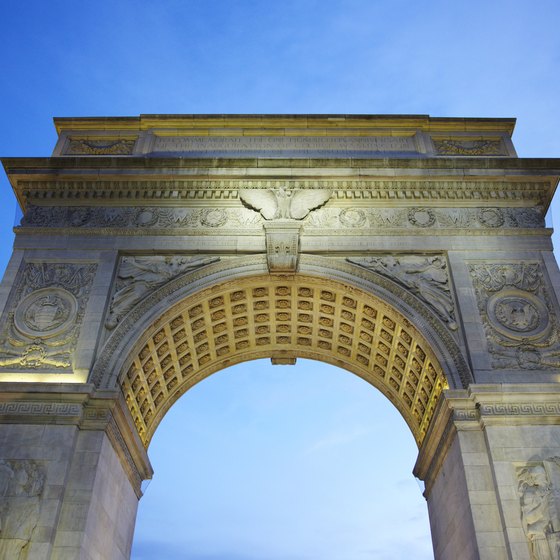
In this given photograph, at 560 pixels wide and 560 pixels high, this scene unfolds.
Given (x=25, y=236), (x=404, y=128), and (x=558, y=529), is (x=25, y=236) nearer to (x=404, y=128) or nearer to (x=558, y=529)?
(x=404, y=128)

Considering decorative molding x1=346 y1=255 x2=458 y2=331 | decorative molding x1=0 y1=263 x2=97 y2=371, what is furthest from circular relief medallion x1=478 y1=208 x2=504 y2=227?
decorative molding x1=0 y1=263 x2=97 y2=371

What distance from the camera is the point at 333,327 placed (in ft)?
63.0

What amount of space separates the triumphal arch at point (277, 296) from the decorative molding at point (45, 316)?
0.18ft

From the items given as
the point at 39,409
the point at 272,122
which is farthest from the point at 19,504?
the point at 272,122

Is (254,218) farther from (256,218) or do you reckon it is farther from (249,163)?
(249,163)

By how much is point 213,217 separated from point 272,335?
4695mm

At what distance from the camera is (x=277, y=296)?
18.3 meters

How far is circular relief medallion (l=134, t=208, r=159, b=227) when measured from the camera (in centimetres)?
1806

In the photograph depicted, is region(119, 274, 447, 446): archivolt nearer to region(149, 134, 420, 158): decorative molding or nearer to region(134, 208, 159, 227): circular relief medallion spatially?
region(134, 208, 159, 227): circular relief medallion

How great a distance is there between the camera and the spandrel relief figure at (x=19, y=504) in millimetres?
12320

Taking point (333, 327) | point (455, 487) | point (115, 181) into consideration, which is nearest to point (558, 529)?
point (455, 487)

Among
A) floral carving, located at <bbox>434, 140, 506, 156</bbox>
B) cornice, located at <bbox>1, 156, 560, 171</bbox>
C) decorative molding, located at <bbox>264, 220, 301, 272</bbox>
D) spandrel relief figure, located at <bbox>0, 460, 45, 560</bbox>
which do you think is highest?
floral carving, located at <bbox>434, 140, 506, 156</bbox>

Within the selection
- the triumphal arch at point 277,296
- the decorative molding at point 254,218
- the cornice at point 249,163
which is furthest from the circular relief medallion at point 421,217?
the cornice at point 249,163

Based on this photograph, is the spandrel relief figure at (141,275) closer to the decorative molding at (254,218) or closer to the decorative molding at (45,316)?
the decorative molding at (45,316)
